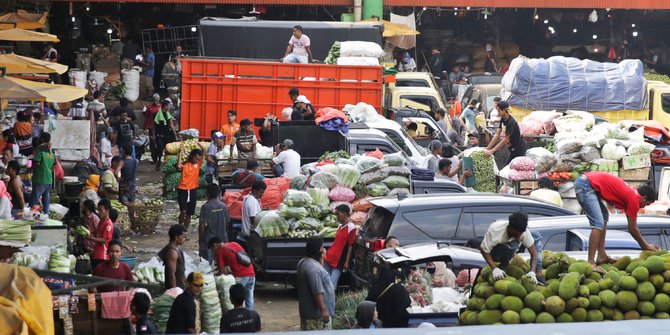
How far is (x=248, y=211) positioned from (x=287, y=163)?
11.1ft

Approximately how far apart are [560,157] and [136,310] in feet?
30.3

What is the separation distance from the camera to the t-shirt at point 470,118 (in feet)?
89.1

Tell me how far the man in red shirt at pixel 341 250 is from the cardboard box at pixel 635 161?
239 inches

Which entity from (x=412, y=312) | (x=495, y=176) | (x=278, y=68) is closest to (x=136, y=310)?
(x=412, y=312)

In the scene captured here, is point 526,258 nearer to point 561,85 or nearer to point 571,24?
point 561,85

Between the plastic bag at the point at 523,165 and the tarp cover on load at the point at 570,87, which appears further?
the tarp cover on load at the point at 570,87

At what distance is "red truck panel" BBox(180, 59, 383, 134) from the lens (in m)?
24.5

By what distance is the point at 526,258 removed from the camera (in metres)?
11.1

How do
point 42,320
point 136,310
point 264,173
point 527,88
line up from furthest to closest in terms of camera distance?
point 527,88, point 264,173, point 136,310, point 42,320

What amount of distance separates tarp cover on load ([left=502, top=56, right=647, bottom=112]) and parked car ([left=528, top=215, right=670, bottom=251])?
1290 cm

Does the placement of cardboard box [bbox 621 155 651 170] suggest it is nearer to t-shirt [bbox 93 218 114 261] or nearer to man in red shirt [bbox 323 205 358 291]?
man in red shirt [bbox 323 205 358 291]

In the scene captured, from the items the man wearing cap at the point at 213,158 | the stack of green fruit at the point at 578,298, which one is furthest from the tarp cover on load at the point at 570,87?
the stack of green fruit at the point at 578,298

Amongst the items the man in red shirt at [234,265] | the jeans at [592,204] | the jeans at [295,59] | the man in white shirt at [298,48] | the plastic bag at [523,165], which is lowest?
the man in red shirt at [234,265]

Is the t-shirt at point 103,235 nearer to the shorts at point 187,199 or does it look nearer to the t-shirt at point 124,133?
the shorts at point 187,199
